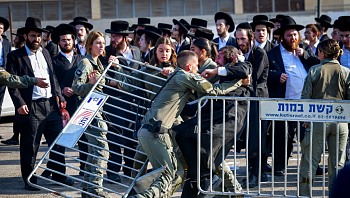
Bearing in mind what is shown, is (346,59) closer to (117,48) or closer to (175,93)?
(117,48)

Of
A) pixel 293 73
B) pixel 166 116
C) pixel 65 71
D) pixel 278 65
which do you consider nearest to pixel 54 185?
pixel 65 71

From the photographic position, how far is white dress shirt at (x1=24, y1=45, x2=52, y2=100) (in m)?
6.65

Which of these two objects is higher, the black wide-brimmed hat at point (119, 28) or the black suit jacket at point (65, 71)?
the black wide-brimmed hat at point (119, 28)

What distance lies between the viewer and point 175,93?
497 cm

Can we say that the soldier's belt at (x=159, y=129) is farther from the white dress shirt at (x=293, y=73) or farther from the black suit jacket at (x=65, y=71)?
the white dress shirt at (x=293, y=73)

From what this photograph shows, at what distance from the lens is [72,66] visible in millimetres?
7168

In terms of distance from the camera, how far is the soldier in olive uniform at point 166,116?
488 centimetres

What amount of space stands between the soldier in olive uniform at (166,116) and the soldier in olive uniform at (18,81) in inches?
74.3

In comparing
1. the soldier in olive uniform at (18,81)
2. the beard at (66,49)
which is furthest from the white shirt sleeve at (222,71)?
the beard at (66,49)

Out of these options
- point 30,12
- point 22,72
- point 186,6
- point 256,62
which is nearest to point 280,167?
point 256,62

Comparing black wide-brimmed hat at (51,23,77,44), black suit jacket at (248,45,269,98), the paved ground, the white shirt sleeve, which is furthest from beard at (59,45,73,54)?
the white shirt sleeve

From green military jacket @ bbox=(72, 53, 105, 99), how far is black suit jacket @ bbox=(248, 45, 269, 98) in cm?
221

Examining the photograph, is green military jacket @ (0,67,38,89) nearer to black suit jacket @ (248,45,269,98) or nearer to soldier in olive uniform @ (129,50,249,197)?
soldier in olive uniform @ (129,50,249,197)

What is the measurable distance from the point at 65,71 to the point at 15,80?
1123mm
